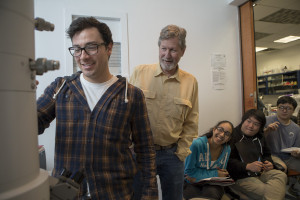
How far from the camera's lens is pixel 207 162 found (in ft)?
6.67

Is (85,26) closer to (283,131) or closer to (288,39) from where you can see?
(283,131)

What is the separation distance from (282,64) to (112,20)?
18.9 ft

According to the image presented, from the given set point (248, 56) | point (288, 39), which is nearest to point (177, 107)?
point (248, 56)

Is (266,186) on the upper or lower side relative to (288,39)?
lower

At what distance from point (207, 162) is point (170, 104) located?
36.5 inches

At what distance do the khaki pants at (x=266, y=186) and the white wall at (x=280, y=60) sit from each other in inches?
162

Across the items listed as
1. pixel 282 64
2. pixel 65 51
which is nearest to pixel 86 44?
pixel 65 51

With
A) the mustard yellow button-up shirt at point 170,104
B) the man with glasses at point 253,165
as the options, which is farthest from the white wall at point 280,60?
the mustard yellow button-up shirt at point 170,104

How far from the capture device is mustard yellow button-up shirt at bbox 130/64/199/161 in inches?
55.4

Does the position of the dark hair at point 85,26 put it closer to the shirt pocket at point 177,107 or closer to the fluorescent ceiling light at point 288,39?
the shirt pocket at point 177,107

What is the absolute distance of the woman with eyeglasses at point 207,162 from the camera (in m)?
1.94

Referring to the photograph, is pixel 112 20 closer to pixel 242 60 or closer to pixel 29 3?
pixel 242 60

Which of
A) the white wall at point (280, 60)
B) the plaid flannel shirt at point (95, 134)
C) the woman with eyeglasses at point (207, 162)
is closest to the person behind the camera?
the plaid flannel shirt at point (95, 134)

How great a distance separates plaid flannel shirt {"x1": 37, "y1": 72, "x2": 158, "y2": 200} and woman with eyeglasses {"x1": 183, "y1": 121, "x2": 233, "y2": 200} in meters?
1.23
